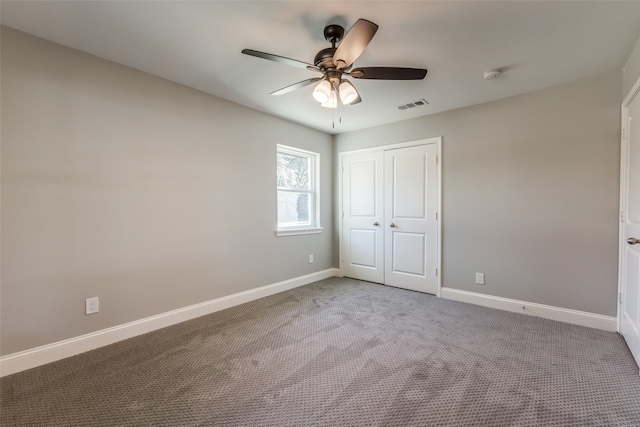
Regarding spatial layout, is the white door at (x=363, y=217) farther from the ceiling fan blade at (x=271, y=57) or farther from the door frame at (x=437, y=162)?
the ceiling fan blade at (x=271, y=57)

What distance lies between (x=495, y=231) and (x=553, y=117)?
130cm

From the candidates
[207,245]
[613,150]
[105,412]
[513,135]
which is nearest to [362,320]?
[207,245]

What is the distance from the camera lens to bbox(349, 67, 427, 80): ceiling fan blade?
193cm

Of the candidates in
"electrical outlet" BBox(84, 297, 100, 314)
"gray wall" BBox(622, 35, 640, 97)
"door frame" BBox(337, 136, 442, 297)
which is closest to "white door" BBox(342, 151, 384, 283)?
"door frame" BBox(337, 136, 442, 297)

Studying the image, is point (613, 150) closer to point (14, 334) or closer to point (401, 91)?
point (401, 91)

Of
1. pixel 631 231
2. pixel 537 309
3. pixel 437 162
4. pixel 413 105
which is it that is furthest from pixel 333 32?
pixel 537 309

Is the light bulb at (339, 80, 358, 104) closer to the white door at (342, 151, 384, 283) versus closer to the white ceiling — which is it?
the white ceiling

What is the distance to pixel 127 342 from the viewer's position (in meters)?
2.41

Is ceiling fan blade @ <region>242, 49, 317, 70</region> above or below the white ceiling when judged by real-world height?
below

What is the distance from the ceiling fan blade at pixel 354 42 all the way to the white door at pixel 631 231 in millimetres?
2119

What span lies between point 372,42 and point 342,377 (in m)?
2.41

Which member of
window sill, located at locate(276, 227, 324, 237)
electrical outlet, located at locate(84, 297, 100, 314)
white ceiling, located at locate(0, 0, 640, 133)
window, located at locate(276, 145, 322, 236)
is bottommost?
electrical outlet, located at locate(84, 297, 100, 314)

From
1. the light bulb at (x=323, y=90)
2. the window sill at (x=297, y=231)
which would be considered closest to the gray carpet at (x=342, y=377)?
the window sill at (x=297, y=231)

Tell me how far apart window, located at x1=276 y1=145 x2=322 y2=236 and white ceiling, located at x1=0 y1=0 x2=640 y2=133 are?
1414mm
